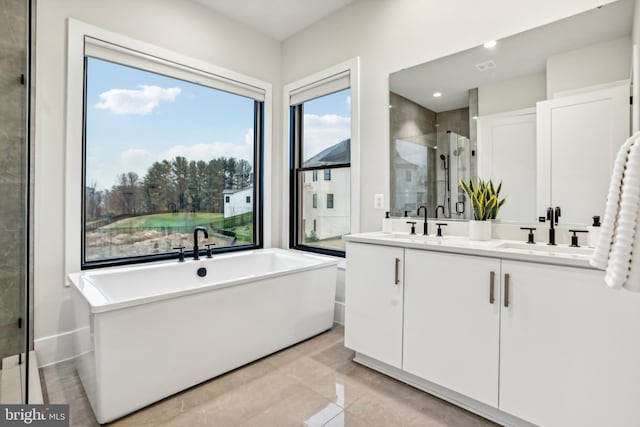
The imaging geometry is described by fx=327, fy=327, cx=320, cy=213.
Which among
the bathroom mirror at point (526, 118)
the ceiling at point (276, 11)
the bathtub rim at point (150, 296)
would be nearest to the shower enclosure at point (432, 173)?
the bathroom mirror at point (526, 118)

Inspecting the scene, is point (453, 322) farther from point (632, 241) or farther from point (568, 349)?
point (632, 241)

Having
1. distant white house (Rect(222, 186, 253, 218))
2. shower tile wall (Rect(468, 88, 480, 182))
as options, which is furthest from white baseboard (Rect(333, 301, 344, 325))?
shower tile wall (Rect(468, 88, 480, 182))

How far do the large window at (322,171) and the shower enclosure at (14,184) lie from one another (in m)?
2.15

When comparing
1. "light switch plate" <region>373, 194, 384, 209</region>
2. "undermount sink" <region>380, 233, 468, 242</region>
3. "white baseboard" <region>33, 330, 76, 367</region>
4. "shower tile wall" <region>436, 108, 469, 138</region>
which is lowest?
"white baseboard" <region>33, 330, 76, 367</region>

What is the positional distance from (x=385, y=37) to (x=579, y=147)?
1.63 meters

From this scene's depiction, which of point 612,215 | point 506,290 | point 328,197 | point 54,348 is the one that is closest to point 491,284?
point 506,290

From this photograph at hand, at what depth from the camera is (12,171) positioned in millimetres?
1946

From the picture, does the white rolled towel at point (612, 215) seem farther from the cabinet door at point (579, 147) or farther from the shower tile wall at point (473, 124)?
the shower tile wall at point (473, 124)

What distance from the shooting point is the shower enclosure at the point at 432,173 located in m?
2.17

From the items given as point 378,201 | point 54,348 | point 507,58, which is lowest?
point 54,348

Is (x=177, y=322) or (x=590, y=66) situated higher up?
(x=590, y=66)

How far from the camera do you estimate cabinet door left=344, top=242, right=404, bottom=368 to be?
194 centimetres

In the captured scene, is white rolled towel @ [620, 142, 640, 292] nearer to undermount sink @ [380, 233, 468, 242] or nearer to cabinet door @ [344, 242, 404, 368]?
cabinet door @ [344, 242, 404, 368]

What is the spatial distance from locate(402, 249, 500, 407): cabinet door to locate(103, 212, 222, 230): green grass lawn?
6.56ft
